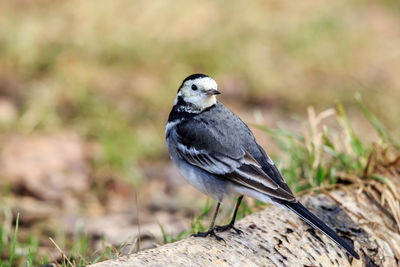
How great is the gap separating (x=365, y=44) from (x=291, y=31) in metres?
1.37

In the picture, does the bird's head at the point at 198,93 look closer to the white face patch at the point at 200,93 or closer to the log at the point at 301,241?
the white face patch at the point at 200,93

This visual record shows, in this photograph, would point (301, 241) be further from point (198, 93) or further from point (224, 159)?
point (198, 93)

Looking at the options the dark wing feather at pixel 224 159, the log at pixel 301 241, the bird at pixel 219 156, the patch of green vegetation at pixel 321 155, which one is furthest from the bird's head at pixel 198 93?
the log at pixel 301 241

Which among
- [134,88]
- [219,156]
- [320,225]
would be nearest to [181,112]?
[219,156]

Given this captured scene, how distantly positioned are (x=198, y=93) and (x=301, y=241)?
130cm

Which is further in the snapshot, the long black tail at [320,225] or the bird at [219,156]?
the bird at [219,156]

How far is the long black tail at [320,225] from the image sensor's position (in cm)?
323

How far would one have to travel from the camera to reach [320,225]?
3.31 m

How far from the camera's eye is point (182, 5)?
9.68 m

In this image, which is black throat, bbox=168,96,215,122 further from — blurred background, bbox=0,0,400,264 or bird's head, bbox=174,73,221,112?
blurred background, bbox=0,0,400,264

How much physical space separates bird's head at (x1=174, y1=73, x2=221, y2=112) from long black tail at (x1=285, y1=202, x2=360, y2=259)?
1071 mm

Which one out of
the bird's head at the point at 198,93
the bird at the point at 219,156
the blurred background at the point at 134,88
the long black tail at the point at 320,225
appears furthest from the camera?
the blurred background at the point at 134,88

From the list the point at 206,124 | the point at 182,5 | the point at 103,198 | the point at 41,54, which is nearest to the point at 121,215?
the point at 103,198

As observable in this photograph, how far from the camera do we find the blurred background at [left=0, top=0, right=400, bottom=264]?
19.5 feet
